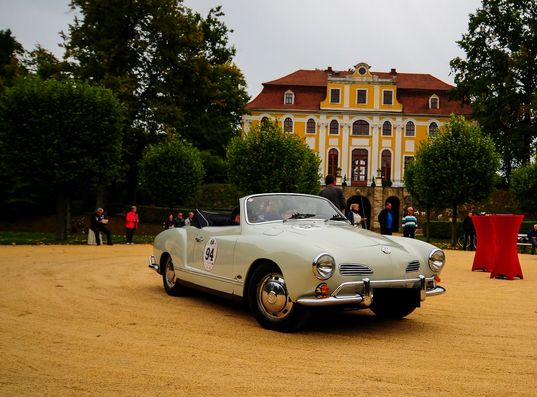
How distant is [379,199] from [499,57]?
16.3 metres

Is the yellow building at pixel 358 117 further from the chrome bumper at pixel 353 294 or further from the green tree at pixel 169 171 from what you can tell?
the chrome bumper at pixel 353 294

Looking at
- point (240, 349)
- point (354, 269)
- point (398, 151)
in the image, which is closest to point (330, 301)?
point (354, 269)

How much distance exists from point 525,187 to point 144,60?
26.4 m

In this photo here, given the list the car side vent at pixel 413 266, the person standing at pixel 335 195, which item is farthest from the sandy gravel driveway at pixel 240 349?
the person standing at pixel 335 195

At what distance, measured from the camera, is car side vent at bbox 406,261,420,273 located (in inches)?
249

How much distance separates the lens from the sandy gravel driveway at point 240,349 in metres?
4.23

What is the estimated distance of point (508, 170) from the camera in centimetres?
4841

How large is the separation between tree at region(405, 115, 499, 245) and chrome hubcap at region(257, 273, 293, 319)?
2736 cm

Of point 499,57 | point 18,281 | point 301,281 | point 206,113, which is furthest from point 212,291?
point 499,57

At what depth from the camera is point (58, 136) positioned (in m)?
23.7

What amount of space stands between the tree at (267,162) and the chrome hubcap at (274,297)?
28.8m

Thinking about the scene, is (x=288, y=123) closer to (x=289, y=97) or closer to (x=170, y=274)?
(x=289, y=97)

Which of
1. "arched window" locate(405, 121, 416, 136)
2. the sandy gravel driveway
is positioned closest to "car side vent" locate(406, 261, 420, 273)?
the sandy gravel driveway

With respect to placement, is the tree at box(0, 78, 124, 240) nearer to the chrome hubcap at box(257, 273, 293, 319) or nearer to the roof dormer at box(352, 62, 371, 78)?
the chrome hubcap at box(257, 273, 293, 319)
